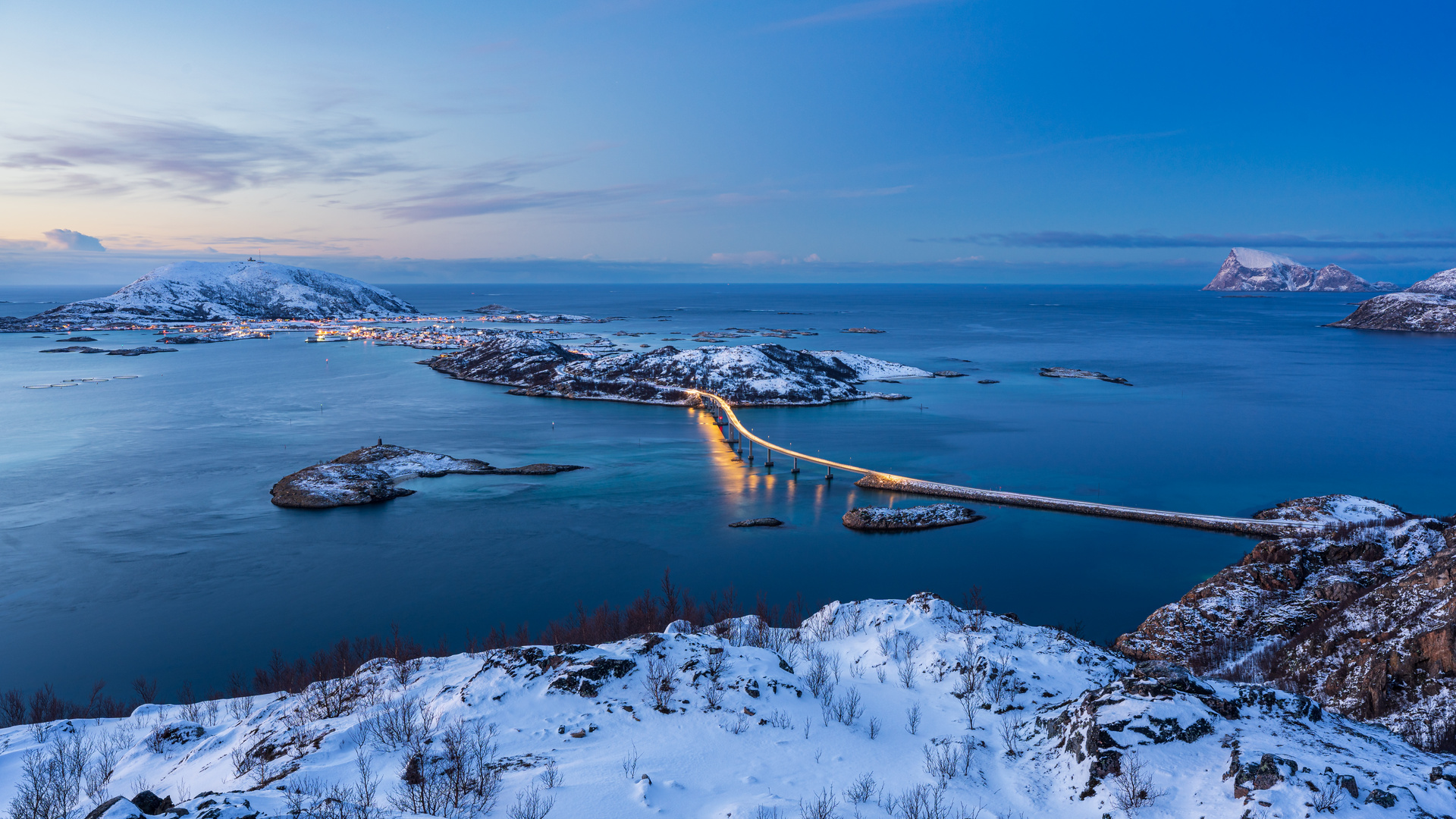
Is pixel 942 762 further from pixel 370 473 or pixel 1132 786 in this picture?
pixel 370 473

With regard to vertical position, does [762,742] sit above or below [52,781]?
above

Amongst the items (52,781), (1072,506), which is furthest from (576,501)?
(52,781)

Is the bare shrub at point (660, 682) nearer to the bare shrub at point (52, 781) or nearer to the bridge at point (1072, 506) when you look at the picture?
the bare shrub at point (52, 781)

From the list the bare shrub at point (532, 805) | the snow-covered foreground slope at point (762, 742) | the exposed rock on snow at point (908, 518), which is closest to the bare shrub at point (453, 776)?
the snow-covered foreground slope at point (762, 742)

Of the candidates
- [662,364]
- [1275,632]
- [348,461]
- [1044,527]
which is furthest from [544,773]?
[662,364]

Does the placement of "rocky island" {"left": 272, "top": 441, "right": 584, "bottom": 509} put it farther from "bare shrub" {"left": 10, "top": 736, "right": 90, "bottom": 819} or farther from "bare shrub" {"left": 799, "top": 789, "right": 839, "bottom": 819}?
"bare shrub" {"left": 799, "top": 789, "right": 839, "bottom": 819}

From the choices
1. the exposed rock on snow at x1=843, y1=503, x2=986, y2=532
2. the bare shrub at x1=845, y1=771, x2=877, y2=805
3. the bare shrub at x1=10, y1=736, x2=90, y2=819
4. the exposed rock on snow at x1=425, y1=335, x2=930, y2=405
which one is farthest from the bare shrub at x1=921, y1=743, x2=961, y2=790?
the exposed rock on snow at x1=425, y1=335, x2=930, y2=405
